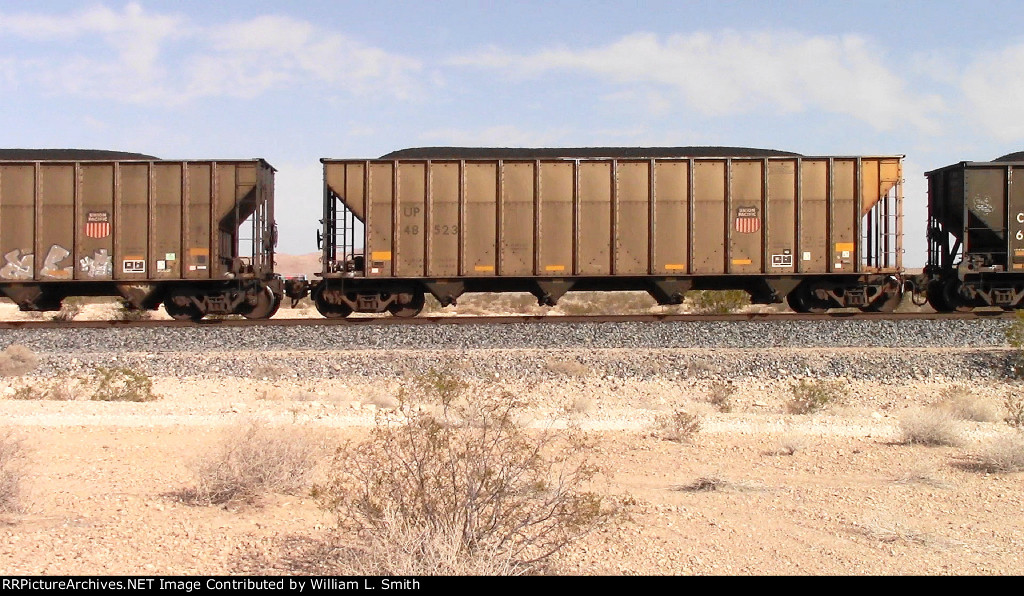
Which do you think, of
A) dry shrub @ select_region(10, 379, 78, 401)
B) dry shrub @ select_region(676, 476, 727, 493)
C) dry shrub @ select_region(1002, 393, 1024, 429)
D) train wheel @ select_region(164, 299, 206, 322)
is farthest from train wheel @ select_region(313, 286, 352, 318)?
dry shrub @ select_region(1002, 393, 1024, 429)

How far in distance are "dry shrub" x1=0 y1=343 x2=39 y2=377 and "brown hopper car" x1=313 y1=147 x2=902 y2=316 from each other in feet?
19.4

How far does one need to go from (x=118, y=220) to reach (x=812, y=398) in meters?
14.2

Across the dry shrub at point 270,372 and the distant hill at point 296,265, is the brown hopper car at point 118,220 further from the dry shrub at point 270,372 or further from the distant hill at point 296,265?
the distant hill at point 296,265

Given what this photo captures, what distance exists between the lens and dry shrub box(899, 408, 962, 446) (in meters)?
8.61

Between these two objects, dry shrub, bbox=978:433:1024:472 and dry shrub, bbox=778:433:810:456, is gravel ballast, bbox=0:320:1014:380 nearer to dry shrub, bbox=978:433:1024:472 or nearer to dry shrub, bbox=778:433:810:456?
dry shrub, bbox=778:433:810:456

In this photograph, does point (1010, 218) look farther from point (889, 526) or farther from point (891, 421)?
point (889, 526)

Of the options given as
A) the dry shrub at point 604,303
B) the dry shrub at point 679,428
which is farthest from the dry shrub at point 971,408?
the dry shrub at point 604,303

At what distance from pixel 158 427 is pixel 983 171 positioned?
57.0 ft

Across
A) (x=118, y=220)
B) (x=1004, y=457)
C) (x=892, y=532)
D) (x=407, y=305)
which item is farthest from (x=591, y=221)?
(x=892, y=532)

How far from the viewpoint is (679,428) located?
29.4 feet

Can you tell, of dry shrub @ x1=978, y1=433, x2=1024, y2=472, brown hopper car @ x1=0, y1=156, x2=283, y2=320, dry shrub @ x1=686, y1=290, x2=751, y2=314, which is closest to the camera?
dry shrub @ x1=978, y1=433, x2=1024, y2=472

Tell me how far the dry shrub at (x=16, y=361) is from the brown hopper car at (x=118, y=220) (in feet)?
14.9

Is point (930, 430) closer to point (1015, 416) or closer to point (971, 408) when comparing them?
point (1015, 416)

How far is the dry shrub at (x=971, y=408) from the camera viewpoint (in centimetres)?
1024
